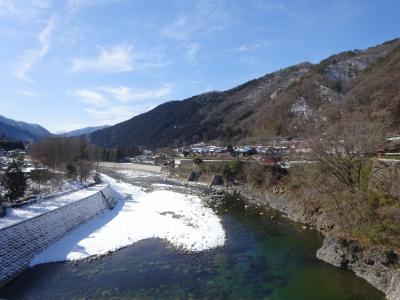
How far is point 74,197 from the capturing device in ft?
87.5

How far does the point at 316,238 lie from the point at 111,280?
13470mm

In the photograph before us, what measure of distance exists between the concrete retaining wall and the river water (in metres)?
0.71

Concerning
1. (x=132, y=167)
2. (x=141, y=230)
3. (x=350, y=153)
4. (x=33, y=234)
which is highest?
(x=350, y=153)

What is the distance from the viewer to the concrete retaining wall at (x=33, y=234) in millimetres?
14852

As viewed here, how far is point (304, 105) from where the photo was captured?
343 ft

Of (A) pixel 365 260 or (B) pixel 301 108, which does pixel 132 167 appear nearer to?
(B) pixel 301 108

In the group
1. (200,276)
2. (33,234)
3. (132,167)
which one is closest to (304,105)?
(132,167)

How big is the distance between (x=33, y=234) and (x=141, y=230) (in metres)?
7.30

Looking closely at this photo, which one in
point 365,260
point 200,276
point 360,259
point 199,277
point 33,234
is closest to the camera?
point 199,277

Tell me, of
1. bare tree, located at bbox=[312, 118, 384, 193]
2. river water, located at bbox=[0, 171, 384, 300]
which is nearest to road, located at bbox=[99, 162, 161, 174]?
bare tree, located at bbox=[312, 118, 384, 193]

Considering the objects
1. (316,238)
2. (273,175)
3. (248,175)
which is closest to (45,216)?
(316,238)

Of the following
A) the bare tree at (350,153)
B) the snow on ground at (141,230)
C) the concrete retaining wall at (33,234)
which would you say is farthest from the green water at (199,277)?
the bare tree at (350,153)

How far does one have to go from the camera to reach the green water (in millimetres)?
13312

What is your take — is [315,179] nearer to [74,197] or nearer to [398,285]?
[398,285]
